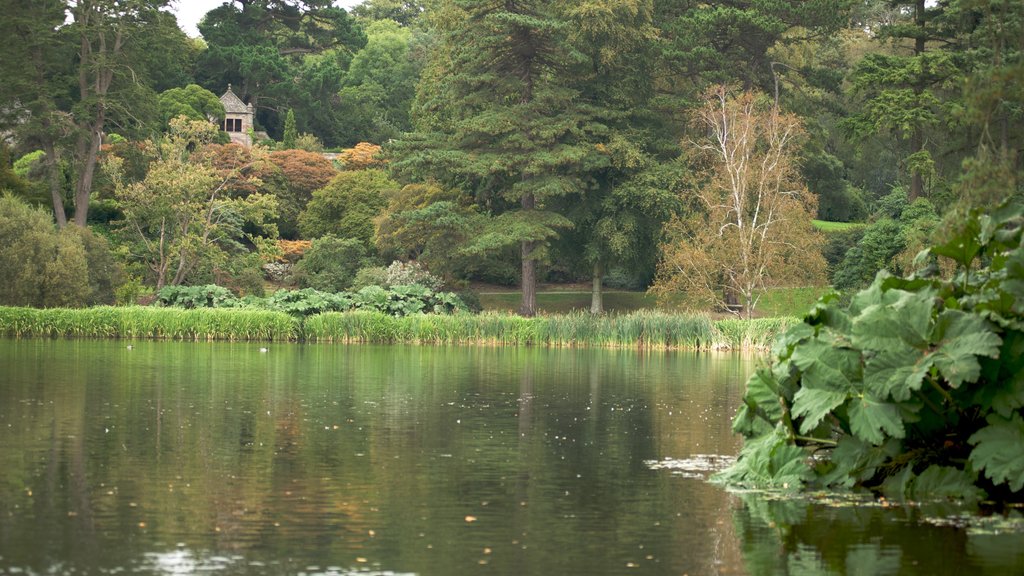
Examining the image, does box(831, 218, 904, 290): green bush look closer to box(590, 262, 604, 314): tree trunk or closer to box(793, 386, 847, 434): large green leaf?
box(590, 262, 604, 314): tree trunk

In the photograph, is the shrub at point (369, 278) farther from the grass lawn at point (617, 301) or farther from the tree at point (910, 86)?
the tree at point (910, 86)

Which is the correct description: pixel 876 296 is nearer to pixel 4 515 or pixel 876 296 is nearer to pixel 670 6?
pixel 4 515

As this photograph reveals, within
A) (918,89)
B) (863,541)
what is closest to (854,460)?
(863,541)

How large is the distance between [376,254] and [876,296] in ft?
142

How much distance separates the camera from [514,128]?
49.8 metres

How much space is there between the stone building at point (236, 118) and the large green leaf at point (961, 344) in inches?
2414

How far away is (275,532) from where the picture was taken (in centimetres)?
1045

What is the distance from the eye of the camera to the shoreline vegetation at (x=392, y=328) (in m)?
39.0

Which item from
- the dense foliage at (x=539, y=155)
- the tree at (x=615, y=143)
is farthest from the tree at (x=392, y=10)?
the tree at (x=615, y=143)

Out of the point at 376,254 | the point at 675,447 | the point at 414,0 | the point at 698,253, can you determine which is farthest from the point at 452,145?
the point at 414,0

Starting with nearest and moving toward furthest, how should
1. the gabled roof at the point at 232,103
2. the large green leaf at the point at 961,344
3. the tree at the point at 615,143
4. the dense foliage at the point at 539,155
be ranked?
the large green leaf at the point at 961,344 < the dense foliage at the point at 539,155 < the tree at the point at 615,143 < the gabled roof at the point at 232,103

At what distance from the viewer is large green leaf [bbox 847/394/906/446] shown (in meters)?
12.2

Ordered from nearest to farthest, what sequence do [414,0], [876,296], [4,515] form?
[4,515]
[876,296]
[414,0]

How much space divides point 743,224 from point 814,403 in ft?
116
